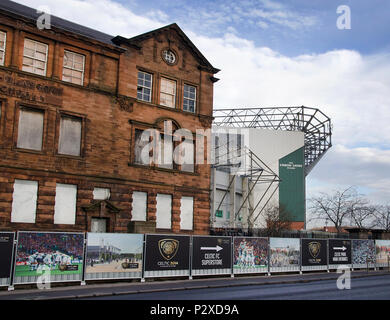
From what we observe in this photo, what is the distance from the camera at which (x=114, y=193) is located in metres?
30.4

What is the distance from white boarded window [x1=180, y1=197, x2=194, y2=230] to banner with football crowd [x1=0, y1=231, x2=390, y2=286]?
8.88 meters

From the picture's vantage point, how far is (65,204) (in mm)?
28188

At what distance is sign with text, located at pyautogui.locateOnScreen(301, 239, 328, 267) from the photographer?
28845 millimetres

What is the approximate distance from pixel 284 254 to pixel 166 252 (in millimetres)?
8468

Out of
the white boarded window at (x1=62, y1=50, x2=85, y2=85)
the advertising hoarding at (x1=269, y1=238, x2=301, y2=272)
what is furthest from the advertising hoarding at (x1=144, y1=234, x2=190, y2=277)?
the white boarded window at (x1=62, y1=50, x2=85, y2=85)

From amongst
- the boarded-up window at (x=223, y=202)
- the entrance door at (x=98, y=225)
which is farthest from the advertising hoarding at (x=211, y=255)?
the boarded-up window at (x=223, y=202)

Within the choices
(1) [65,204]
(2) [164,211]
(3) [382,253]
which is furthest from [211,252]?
(3) [382,253]

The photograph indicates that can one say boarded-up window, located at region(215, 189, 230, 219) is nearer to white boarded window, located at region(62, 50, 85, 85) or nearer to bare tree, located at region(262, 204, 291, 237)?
bare tree, located at region(262, 204, 291, 237)

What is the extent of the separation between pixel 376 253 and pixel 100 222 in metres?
19.8

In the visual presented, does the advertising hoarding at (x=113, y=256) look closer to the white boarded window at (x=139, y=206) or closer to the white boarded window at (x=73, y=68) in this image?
the white boarded window at (x=139, y=206)

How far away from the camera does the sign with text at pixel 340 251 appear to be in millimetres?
30594

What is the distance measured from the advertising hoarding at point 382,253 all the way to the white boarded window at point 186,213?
13.6 metres

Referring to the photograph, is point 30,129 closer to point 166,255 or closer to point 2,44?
point 2,44
